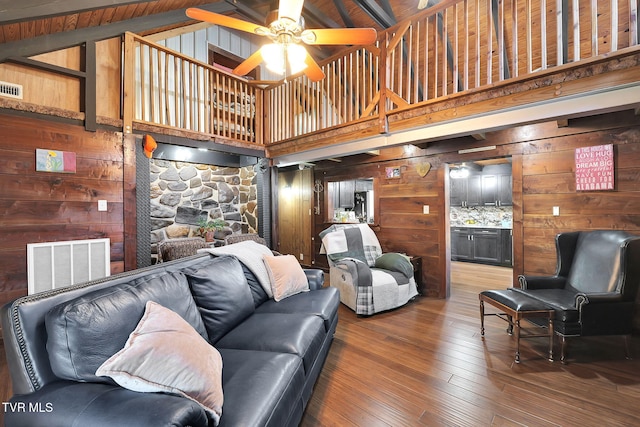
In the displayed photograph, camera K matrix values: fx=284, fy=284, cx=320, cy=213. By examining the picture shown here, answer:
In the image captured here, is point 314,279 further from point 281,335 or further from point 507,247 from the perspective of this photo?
point 507,247

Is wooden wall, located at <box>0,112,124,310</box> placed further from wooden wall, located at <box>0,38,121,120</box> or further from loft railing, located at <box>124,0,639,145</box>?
loft railing, located at <box>124,0,639,145</box>

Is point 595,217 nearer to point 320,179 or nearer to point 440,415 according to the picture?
point 440,415

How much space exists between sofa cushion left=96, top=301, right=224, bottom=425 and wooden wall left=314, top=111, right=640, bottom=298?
362cm

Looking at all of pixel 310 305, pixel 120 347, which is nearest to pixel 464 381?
pixel 310 305

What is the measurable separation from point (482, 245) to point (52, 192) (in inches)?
276

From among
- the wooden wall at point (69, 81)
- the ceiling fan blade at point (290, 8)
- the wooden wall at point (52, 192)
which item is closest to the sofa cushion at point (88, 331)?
the ceiling fan blade at point (290, 8)

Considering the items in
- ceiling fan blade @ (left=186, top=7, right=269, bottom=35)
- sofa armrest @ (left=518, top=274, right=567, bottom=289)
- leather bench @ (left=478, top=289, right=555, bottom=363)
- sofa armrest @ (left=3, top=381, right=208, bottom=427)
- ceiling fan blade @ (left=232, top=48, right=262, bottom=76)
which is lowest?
leather bench @ (left=478, top=289, right=555, bottom=363)

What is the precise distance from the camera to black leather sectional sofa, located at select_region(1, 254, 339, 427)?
3.13ft

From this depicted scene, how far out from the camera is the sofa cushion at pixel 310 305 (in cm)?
218

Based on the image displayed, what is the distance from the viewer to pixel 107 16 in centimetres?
309

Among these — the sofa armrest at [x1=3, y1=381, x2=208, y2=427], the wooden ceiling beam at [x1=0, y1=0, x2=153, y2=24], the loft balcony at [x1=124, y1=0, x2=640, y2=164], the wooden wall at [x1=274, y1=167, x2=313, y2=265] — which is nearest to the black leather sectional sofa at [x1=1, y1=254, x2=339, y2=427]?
the sofa armrest at [x1=3, y1=381, x2=208, y2=427]

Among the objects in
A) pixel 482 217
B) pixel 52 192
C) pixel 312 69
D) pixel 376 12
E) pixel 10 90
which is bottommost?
pixel 482 217

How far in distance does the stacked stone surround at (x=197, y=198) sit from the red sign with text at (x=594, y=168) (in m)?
4.30

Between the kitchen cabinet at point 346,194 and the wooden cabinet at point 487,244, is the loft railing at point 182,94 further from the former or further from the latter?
the wooden cabinet at point 487,244
